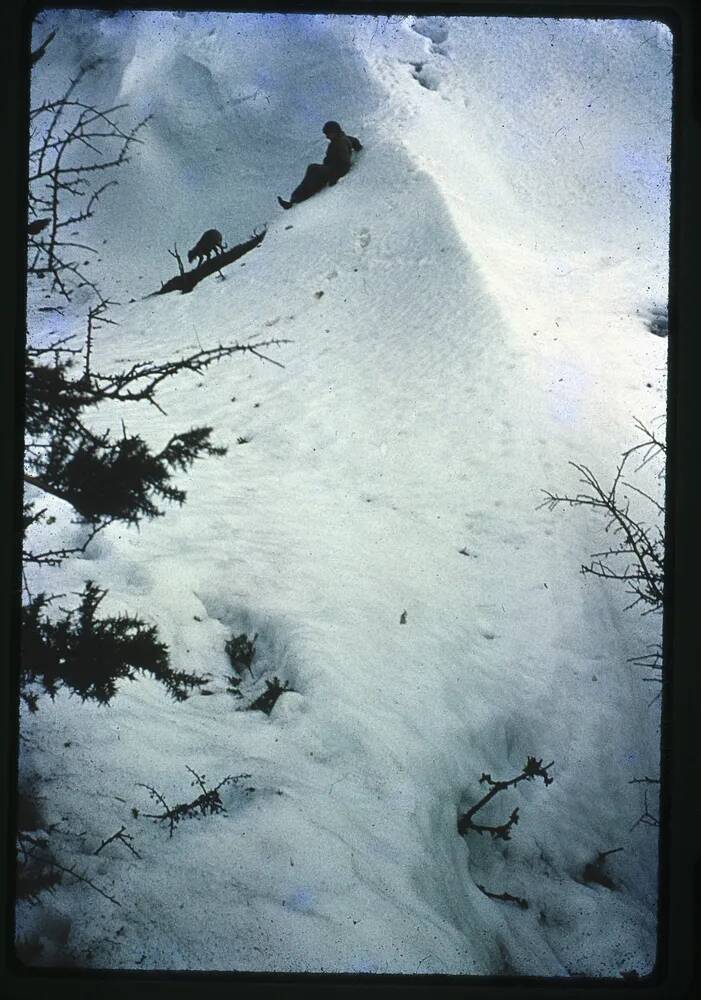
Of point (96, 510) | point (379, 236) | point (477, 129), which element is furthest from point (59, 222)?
point (379, 236)

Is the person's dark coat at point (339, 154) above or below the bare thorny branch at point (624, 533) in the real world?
above

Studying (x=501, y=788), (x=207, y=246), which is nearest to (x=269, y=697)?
(x=501, y=788)

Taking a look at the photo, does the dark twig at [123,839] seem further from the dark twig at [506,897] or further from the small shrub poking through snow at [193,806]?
the dark twig at [506,897]

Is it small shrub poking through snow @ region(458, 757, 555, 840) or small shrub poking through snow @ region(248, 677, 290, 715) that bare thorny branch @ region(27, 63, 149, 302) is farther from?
small shrub poking through snow @ region(458, 757, 555, 840)

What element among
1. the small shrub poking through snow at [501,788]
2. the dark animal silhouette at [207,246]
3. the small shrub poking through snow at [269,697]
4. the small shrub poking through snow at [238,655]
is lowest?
the small shrub poking through snow at [501,788]

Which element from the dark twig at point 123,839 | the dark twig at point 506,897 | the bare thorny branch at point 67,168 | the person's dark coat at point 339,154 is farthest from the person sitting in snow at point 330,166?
the dark twig at point 506,897

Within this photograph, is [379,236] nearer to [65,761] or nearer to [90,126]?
[90,126]
